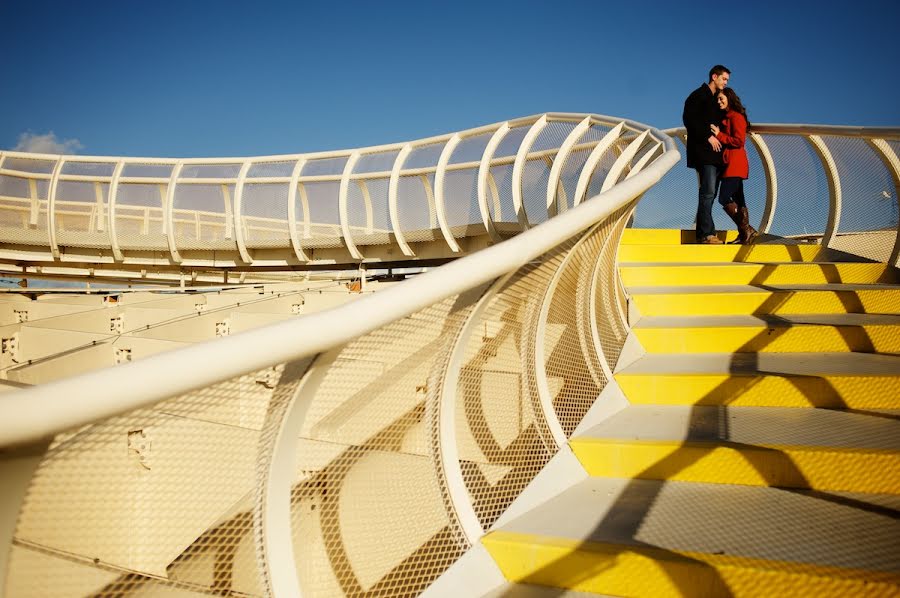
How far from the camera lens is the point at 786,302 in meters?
4.22

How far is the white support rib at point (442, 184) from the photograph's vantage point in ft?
41.9

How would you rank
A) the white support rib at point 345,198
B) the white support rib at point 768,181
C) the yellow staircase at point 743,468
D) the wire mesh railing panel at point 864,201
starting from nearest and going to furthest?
the yellow staircase at point 743,468, the wire mesh railing panel at point 864,201, the white support rib at point 768,181, the white support rib at point 345,198

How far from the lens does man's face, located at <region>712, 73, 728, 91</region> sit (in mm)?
6282

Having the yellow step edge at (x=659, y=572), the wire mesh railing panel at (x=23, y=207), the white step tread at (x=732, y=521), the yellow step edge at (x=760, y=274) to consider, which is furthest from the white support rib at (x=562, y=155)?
the wire mesh railing panel at (x=23, y=207)

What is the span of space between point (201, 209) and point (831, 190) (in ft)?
46.3

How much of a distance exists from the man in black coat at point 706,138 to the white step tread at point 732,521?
4.43 m

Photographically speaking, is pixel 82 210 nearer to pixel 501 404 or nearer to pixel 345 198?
pixel 345 198

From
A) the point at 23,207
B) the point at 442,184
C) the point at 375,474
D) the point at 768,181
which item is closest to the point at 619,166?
the point at 768,181

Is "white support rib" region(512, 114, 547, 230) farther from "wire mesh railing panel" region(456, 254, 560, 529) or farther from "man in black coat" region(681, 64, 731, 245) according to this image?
"wire mesh railing panel" region(456, 254, 560, 529)

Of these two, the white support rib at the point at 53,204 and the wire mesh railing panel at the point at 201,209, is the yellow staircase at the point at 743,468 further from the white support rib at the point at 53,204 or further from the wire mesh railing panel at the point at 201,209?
the white support rib at the point at 53,204

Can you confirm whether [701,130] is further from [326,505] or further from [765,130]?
[326,505]

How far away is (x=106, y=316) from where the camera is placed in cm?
1021

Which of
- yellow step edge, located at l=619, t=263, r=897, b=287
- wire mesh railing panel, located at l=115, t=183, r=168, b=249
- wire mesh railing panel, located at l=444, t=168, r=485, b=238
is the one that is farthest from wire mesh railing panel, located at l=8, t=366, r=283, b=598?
wire mesh railing panel, located at l=115, t=183, r=168, b=249

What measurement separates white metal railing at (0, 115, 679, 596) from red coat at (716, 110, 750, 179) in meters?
4.08
